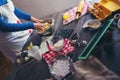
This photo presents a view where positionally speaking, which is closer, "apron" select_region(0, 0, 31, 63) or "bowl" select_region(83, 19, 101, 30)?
"bowl" select_region(83, 19, 101, 30)

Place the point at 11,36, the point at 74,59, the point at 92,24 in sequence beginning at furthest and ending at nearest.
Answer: the point at 11,36
the point at 92,24
the point at 74,59

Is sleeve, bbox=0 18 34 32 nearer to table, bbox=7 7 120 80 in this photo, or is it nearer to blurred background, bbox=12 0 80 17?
table, bbox=7 7 120 80

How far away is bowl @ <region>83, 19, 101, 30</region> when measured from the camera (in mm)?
1217

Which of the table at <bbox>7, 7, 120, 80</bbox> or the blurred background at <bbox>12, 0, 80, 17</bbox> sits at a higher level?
the blurred background at <bbox>12, 0, 80, 17</bbox>

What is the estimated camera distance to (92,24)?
1.28m

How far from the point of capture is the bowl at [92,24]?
122 cm

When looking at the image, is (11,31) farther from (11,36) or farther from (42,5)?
(42,5)

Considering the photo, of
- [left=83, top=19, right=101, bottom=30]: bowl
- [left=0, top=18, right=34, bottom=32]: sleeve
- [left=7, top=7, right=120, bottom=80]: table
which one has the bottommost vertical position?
[left=7, top=7, right=120, bottom=80]: table

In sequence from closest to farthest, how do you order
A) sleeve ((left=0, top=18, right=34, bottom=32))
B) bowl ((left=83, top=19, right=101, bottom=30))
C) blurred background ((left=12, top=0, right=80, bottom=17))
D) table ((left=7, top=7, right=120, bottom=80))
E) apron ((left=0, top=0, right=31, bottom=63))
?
table ((left=7, top=7, right=120, bottom=80)) < bowl ((left=83, top=19, right=101, bottom=30)) < sleeve ((left=0, top=18, right=34, bottom=32)) < apron ((left=0, top=0, right=31, bottom=63)) < blurred background ((left=12, top=0, right=80, bottom=17))

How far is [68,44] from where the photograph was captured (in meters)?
1.23

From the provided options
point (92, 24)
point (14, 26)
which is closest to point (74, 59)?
point (92, 24)

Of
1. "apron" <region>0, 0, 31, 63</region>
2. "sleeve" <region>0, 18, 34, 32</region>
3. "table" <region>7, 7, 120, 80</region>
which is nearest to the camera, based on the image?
"table" <region>7, 7, 120, 80</region>

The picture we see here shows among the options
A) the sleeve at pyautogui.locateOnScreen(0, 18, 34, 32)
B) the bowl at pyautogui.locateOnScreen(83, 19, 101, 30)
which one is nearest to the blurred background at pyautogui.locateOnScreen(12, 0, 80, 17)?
the sleeve at pyautogui.locateOnScreen(0, 18, 34, 32)

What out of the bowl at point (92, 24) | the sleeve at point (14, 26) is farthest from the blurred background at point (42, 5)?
the bowl at point (92, 24)
